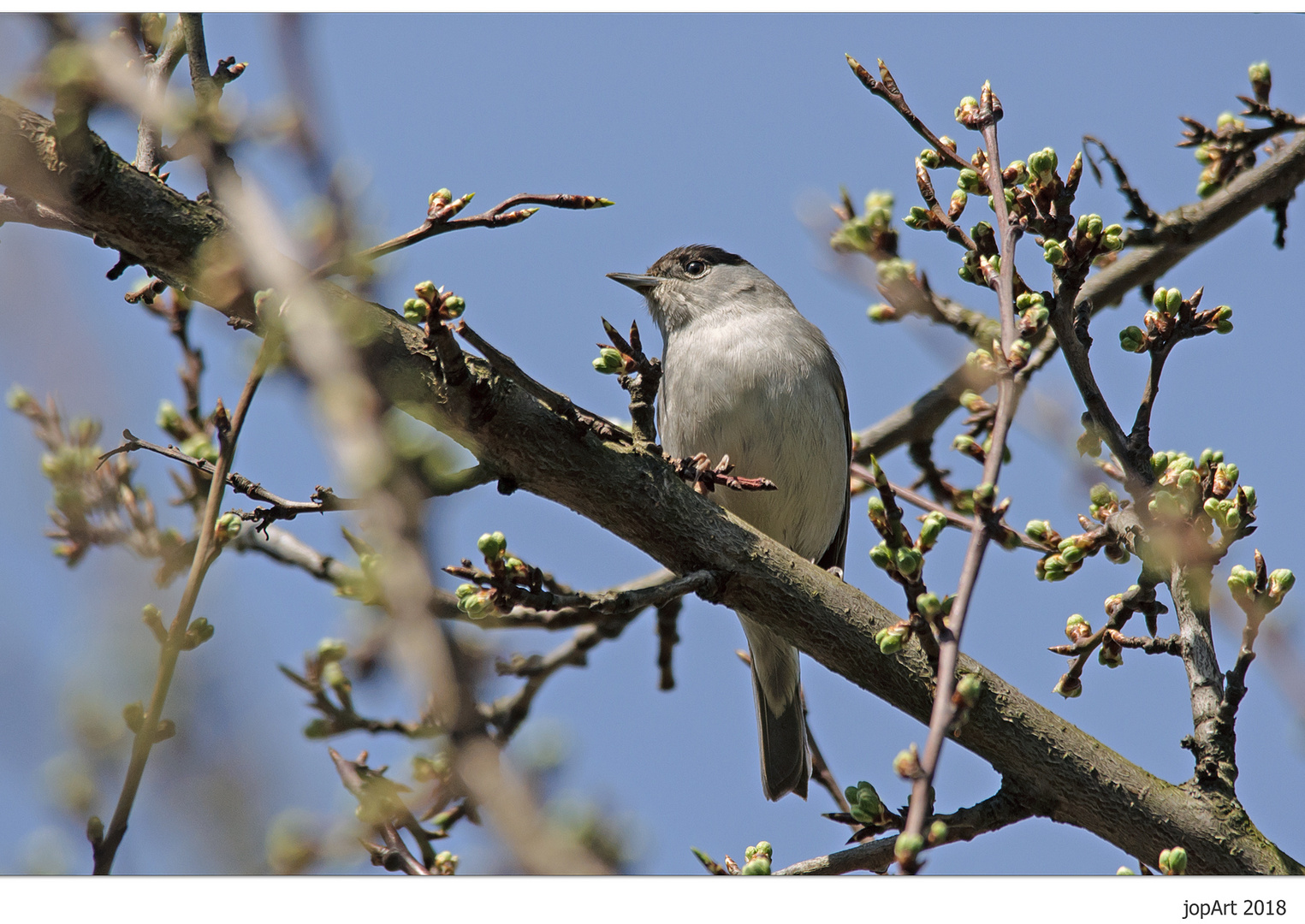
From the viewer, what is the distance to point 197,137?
1672 mm

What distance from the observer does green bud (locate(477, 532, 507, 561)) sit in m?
2.68

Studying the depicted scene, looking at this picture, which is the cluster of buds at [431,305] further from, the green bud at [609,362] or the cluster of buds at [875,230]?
the cluster of buds at [875,230]

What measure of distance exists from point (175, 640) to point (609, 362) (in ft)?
5.92

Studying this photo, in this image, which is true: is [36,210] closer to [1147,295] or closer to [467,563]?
[467,563]

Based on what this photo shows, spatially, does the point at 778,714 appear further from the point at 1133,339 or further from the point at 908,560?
the point at 908,560

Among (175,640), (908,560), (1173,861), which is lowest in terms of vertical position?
(175,640)

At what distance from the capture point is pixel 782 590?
127 inches

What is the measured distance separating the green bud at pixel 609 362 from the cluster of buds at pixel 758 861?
1376mm

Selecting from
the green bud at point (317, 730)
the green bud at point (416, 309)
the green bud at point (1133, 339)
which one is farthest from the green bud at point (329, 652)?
the green bud at point (1133, 339)

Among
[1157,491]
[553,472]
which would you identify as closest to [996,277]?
[1157,491]

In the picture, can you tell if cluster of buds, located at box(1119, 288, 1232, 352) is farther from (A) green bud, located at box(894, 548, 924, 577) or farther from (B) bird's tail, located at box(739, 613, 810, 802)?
(B) bird's tail, located at box(739, 613, 810, 802)

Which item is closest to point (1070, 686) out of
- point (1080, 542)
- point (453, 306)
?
point (1080, 542)

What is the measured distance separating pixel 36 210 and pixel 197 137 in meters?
1.22

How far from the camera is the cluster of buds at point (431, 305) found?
2527 millimetres
